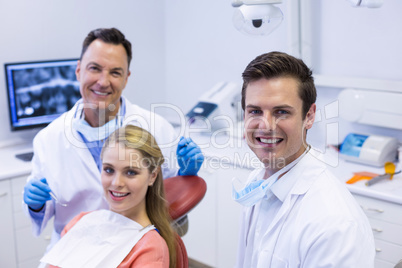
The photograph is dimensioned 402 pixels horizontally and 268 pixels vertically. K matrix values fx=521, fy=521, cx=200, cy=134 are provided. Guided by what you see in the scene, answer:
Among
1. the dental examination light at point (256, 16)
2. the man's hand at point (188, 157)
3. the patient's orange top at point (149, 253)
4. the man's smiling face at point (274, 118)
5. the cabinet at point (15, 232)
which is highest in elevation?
the dental examination light at point (256, 16)

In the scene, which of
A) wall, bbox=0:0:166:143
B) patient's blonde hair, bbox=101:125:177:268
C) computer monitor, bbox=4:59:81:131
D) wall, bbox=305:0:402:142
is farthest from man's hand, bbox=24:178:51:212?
wall, bbox=305:0:402:142


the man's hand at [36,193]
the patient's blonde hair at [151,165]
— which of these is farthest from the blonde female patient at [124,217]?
the man's hand at [36,193]

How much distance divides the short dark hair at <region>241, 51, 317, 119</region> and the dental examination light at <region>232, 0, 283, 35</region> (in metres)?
0.47

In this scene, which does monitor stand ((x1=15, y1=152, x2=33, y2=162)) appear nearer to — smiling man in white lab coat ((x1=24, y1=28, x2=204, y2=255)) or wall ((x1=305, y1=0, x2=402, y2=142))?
smiling man in white lab coat ((x1=24, y1=28, x2=204, y2=255))

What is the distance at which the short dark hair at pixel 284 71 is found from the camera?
4.65ft

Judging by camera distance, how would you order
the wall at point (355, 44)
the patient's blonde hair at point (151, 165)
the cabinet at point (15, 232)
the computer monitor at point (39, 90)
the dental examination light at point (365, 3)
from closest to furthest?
the patient's blonde hair at point (151, 165) → the dental examination light at point (365, 3) → the wall at point (355, 44) → the cabinet at point (15, 232) → the computer monitor at point (39, 90)

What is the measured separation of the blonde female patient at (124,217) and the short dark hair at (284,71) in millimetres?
585

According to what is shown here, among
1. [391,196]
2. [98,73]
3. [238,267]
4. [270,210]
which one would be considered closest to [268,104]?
[270,210]

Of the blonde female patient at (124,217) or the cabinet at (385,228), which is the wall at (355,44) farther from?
the blonde female patient at (124,217)

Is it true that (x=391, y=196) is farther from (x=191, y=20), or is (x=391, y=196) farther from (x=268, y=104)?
(x=191, y=20)

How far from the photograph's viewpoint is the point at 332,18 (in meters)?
2.89

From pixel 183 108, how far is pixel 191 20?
0.63m

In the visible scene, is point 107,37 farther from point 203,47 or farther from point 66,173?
point 203,47

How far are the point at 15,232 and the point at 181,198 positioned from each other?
1.40 metres
